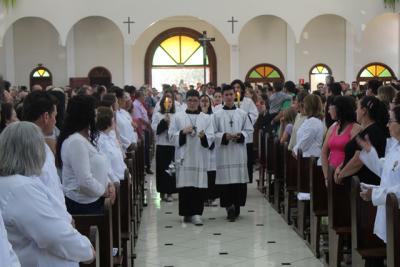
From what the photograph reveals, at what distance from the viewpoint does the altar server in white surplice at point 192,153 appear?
934 cm

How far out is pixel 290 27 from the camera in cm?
2342

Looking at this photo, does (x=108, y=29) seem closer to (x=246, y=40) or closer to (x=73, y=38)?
(x=73, y=38)

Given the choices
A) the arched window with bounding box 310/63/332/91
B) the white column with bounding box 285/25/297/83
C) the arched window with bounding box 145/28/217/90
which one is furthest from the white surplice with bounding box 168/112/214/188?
the arched window with bounding box 145/28/217/90

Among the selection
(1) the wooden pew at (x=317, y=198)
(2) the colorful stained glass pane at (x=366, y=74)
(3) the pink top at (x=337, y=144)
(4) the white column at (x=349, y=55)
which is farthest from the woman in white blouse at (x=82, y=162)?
(2) the colorful stained glass pane at (x=366, y=74)

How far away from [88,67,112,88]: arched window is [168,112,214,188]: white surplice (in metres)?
15.3

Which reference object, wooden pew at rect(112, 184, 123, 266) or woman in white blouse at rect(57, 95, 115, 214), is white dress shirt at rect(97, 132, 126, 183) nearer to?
wooden pew at rect(112, 184, 123, 266)

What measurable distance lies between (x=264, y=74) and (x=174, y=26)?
3608 mm

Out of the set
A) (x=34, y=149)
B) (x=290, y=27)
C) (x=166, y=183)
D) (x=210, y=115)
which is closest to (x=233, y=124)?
(x=210, y=115)

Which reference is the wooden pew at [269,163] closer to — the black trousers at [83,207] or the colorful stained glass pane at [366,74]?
the black trousers at [83,207]

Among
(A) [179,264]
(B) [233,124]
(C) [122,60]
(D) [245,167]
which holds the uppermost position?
(C) [122,60]

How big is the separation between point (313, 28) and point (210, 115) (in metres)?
15.8

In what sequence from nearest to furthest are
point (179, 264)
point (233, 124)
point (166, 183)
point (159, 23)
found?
point (179, 264)
point (233, 124)
point (166, 183)
point (159, 23)

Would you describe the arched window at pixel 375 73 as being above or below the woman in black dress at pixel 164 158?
above

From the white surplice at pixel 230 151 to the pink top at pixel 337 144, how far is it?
8.07 feet
